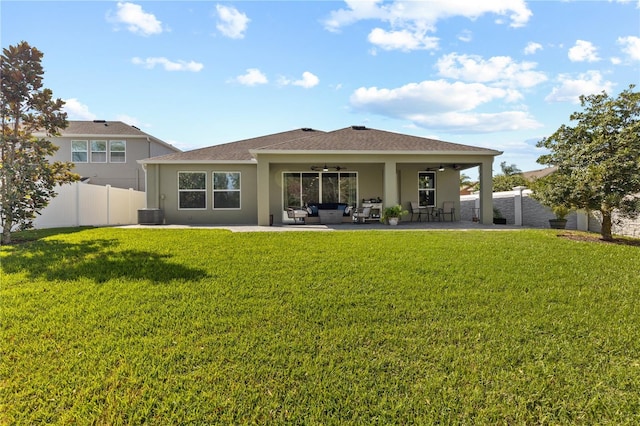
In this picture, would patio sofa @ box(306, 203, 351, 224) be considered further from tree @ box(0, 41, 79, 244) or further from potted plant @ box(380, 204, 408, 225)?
tree @ box(0, 41, 79, 244)

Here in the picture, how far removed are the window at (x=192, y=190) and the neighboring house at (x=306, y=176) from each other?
41 mm

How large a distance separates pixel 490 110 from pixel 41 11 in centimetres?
1373

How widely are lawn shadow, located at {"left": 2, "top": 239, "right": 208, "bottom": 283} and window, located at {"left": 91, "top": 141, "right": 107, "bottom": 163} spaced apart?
640 inches

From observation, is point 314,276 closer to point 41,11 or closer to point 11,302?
point 11,302

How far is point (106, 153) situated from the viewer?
70.5 ft

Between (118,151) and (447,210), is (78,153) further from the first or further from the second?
(447,210)

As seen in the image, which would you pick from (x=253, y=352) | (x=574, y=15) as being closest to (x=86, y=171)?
(x=253, y=352)

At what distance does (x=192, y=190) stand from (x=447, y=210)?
38.3 feet

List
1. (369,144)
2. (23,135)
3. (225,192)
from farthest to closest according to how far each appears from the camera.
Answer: (225,192)
(369,144)
(23,135)

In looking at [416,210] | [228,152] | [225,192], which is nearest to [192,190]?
[225,192]

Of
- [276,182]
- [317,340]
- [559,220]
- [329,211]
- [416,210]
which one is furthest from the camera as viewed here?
[416,210]

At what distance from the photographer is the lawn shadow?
5.42 meters

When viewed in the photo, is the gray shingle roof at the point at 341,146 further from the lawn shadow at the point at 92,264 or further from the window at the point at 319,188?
the lawn shadow at the point at 92,264

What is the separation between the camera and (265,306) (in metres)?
4.43
